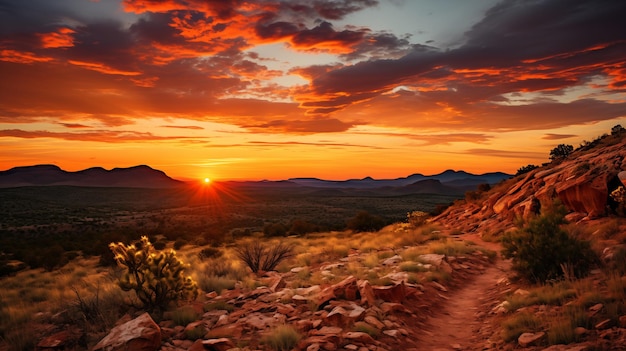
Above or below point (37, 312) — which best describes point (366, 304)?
above

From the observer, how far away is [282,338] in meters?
7.32

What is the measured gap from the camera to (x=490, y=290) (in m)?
11.9

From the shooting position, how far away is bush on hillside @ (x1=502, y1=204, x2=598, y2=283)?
10.0 meters

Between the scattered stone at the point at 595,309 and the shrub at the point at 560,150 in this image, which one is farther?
the shrub at the point at 560,150

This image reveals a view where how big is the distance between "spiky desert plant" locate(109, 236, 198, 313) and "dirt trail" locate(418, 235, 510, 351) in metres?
6.50

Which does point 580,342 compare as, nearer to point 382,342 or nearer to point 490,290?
point 382,342

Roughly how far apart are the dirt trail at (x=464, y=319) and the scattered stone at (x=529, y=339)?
0.93 m

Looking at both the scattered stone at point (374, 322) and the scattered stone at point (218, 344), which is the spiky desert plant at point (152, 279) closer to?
the scattered stone at point (218, 344)

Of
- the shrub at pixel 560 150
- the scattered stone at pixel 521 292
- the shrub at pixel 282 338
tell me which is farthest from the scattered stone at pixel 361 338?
the shrub at pixel 560 150

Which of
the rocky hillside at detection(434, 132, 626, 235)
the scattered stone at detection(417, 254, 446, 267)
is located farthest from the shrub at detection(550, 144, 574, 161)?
the scattered stone at detection(417, 254, 446, 267)

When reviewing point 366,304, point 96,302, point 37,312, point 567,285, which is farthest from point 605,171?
point 37,312

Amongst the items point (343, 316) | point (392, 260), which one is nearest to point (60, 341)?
point (343, 316)

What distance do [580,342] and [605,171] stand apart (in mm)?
18300

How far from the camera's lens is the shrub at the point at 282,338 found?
7.20 metres
